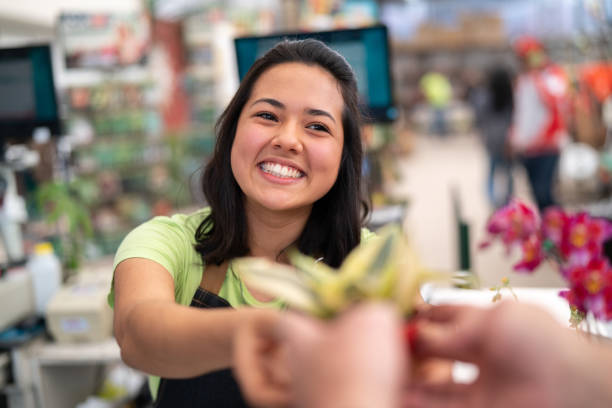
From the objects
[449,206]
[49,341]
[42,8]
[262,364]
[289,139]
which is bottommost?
[449,206]

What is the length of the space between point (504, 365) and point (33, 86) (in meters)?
2.49

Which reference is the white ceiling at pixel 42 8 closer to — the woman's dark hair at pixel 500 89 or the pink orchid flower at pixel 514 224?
the woman's dark hair at pixel 500 89

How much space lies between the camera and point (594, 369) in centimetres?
52

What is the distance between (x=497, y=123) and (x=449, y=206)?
6.01 feet

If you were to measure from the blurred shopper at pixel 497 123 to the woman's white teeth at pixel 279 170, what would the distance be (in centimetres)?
488

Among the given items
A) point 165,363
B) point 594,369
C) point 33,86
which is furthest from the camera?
point 33,86

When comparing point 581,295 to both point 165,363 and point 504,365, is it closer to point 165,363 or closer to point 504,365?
point 504,365

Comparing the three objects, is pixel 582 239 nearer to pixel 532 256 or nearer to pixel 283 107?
pixel 532 256

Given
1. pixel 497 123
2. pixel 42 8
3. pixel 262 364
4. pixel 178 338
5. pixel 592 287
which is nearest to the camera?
pixel 262 364

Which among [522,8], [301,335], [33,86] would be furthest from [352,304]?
[522,8]

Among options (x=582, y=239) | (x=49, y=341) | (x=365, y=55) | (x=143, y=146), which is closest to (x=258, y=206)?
(x=582, y=239)

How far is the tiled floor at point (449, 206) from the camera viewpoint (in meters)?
4.74

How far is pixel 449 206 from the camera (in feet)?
24.2

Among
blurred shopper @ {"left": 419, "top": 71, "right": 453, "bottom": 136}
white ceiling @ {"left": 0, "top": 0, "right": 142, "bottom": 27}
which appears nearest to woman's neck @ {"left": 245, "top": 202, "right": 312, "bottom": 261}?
white ceiling @ {"left": 0, "top": 0, "right": 142, "bottom": 27}
